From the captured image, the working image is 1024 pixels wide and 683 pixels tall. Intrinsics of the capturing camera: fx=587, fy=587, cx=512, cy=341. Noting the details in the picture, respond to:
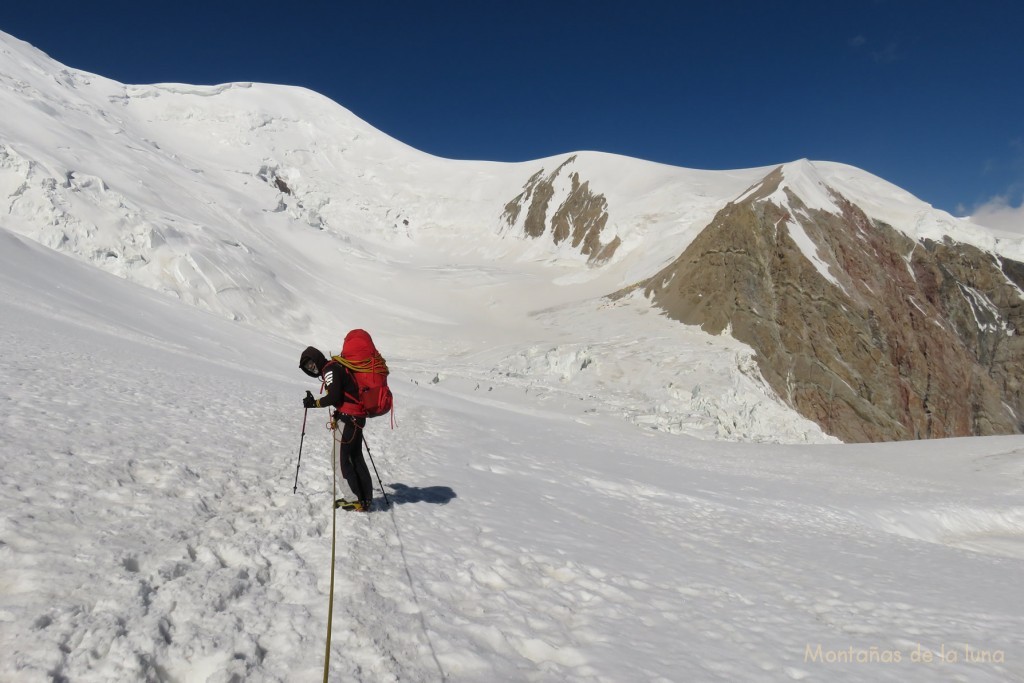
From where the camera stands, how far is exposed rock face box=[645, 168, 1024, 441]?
32.3 meters

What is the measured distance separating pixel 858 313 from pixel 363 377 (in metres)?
35.6

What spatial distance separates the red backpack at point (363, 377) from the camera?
5.88 metres

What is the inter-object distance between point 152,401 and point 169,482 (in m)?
3.96

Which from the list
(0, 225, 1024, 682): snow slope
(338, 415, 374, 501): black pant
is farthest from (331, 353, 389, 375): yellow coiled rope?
(0, 225, 1024, 682): snow slope

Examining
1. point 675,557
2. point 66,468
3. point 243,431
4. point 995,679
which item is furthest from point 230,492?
point 995,679

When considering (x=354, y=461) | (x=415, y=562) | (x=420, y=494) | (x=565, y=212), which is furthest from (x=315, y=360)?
(x=565, y=212)

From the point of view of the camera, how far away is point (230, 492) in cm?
530

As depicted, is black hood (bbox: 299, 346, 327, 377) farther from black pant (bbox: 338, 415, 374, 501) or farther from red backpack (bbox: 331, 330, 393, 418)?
black pant (bbox: 338, 415, 374, 501)

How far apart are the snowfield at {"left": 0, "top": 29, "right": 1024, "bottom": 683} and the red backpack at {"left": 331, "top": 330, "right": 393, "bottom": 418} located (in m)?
1.02

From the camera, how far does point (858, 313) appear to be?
34156 millimetres

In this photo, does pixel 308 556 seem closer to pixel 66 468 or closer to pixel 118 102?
pixel 66 468

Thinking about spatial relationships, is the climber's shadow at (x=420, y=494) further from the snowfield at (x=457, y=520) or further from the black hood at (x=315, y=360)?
the black hood at (x=315, y=360)

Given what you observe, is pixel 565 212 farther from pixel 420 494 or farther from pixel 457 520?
pixel 457 520

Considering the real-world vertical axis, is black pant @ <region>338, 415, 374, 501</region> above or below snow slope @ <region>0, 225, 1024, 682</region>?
above
